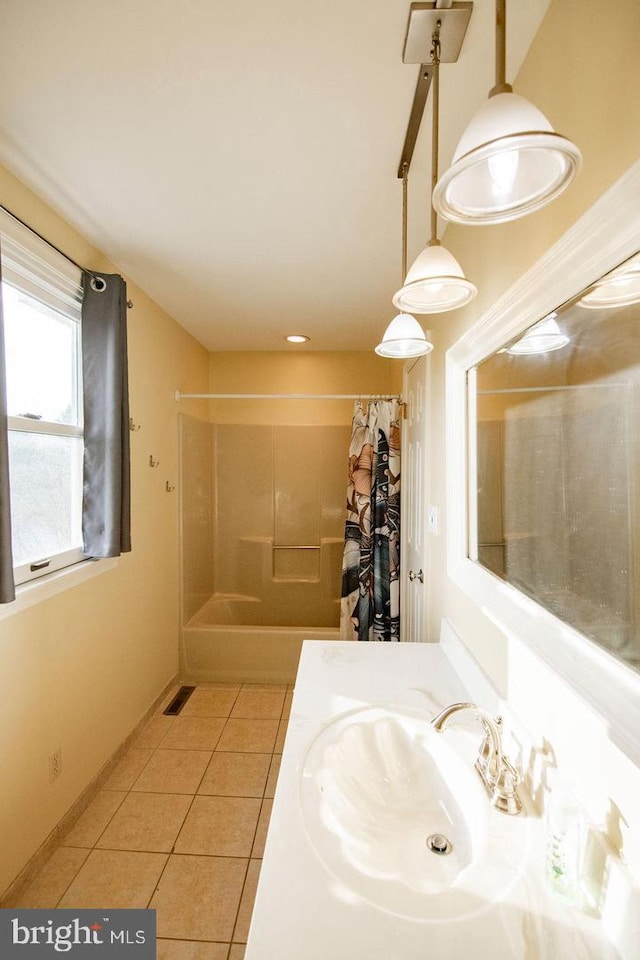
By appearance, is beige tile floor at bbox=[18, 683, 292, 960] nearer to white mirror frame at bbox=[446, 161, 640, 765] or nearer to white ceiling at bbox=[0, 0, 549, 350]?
white mirror frame at bbox=[446, 161, 640, 765]

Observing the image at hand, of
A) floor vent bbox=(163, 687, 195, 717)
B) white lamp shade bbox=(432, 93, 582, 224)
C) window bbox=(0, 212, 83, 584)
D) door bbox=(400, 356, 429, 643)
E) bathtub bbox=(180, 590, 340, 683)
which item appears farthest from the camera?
bathtub bbox=(180, 590, 340, 683)

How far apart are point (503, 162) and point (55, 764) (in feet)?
7.30

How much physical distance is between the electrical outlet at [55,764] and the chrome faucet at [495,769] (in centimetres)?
153

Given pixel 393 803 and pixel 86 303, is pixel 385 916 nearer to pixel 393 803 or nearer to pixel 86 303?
pixel 393 803

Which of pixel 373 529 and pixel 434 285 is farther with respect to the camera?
pixel 373 529

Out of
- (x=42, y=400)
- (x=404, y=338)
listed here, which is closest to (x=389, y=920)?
(x=404, y=338)

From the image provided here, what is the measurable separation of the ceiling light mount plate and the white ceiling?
0.09ft

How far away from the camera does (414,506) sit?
2.43 m

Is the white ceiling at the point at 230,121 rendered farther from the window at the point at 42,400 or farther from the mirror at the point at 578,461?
the mirror at the point at 578,461

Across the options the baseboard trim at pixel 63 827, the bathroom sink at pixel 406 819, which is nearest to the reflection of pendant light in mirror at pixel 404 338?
the bathroom sink at pixel 406 819

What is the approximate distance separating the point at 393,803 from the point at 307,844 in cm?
33

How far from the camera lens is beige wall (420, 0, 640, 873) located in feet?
2.08

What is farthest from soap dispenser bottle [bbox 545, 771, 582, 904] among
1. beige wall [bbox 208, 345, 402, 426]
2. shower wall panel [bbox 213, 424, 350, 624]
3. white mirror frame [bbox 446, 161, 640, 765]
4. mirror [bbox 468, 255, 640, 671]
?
beige wall [bbox 208, 345, 402, 426]

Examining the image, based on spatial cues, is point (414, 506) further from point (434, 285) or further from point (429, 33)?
point (429, 33)
